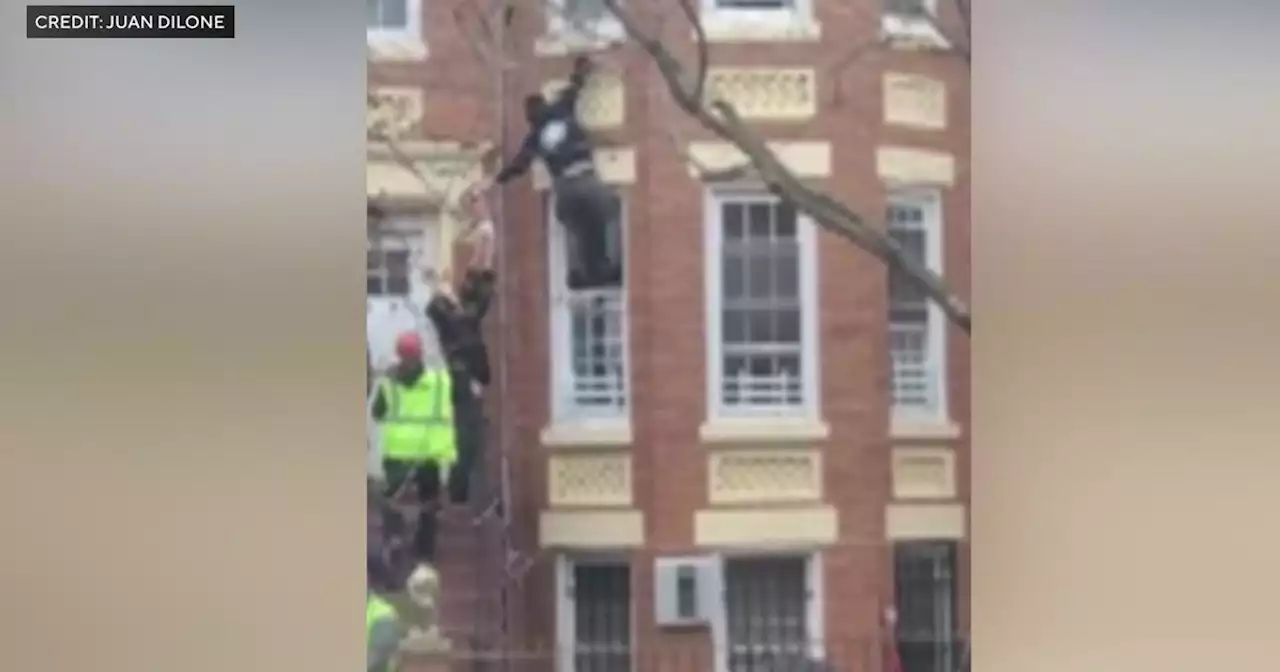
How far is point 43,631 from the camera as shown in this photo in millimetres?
2076

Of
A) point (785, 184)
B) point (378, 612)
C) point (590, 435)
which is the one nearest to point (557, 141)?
point (785, 184)

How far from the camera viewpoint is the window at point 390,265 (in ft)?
6.69

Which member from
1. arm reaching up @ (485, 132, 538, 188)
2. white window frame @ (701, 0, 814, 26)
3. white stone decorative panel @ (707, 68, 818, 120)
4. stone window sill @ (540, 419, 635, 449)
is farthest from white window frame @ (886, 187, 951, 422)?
arm reaching up @ (485, 132, 538, 188)

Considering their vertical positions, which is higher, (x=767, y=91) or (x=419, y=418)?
(x=767, y=91)

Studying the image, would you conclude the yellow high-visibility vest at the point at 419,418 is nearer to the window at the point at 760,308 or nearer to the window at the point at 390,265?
the window at the point at 390,265

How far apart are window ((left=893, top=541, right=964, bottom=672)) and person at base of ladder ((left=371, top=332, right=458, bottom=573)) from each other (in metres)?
0.78

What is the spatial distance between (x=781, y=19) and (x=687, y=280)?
1.51ft

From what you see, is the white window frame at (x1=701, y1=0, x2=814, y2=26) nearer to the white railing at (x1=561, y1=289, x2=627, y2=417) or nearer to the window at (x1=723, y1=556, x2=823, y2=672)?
the white railing at (x1=561, y1=289, x2=627, y2=417)

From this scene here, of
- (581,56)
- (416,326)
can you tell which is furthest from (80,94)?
(581,56)

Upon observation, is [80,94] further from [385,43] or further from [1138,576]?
[1138,576]

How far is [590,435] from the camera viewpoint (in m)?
2.03

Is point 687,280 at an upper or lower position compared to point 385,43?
lower

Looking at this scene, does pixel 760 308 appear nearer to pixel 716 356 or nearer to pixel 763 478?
pixel 716 356

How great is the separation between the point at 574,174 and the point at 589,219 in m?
0.08
